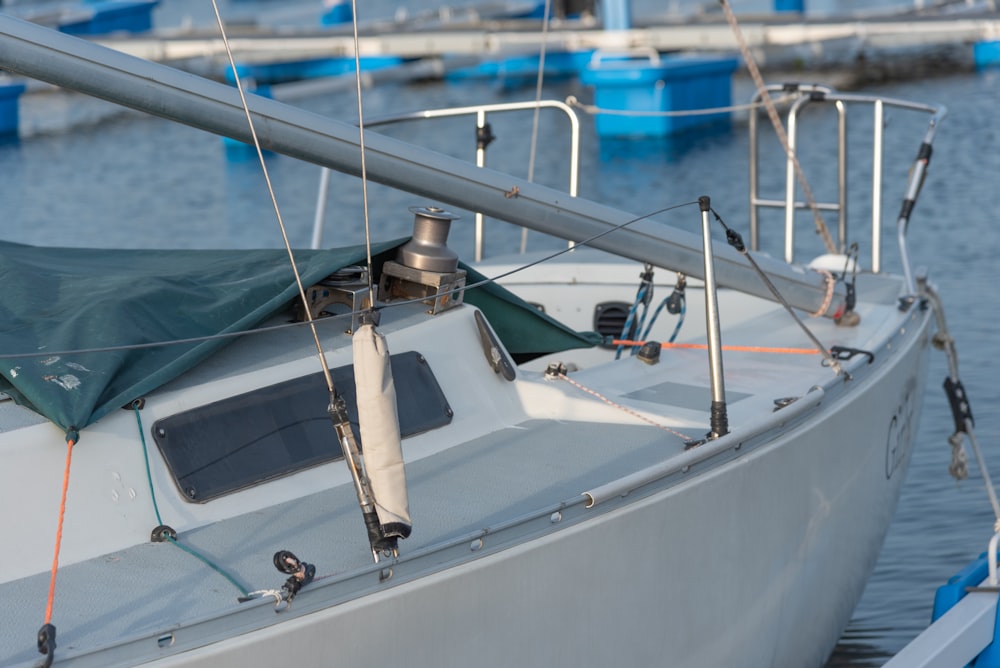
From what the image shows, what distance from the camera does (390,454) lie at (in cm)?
288

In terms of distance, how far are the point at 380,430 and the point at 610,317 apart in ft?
10.1

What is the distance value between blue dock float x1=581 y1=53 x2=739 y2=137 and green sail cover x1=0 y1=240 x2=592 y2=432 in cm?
1473

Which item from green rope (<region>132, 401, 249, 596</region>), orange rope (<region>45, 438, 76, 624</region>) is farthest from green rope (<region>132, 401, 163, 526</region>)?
orange rope (<region>45, 438, 76, 624</region>)

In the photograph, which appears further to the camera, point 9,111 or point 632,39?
point 632,39

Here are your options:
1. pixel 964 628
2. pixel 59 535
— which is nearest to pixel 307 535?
pixel 59 535

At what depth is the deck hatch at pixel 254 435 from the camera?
331cm

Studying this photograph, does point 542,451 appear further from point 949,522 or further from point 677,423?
point 949,522

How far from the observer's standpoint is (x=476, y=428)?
3.90 metres

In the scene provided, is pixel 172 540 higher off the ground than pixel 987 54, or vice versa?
pixel 172 540

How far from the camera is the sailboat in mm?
2887

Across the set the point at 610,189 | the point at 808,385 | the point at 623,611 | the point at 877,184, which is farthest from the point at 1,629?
the point at 610,189

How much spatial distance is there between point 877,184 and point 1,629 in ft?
13.3

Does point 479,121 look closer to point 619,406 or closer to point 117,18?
point 619,406

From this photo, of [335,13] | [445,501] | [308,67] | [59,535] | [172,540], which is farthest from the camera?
[335,13]
